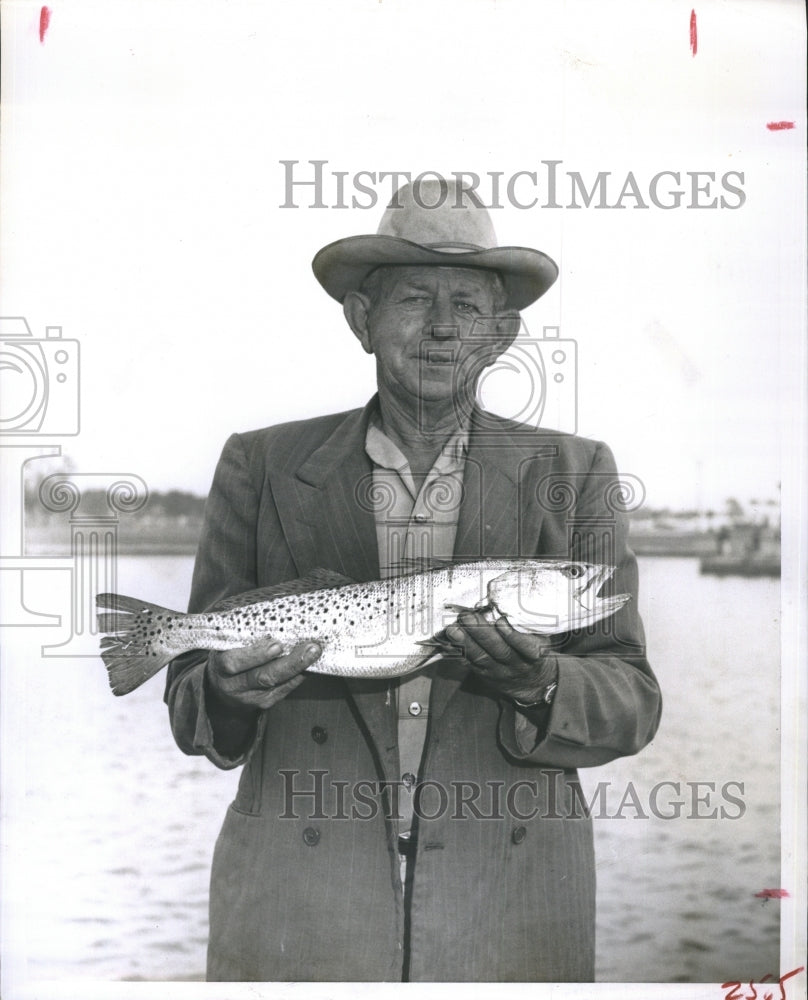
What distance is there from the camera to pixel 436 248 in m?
2.65

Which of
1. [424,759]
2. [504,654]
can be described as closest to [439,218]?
[504,654]

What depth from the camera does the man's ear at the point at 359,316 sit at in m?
2.77

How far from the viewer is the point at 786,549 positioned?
2834 mm

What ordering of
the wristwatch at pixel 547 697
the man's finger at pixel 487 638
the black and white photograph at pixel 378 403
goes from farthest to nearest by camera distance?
the black and white photograph at pixel 378 403 < the wristwatch at pixel 547 697 < the man's finger at pixel 487 638

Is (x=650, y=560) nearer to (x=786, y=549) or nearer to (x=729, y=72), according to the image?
(x=786, y=549)

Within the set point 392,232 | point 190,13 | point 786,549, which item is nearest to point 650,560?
point 786,549

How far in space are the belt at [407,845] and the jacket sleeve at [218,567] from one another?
45cm

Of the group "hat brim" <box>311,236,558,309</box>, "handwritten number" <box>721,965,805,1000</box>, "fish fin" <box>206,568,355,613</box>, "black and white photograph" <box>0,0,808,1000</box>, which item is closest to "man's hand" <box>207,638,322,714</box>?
"fish fin" <box>206,568,355,613</box>

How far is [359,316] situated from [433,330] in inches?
9.1

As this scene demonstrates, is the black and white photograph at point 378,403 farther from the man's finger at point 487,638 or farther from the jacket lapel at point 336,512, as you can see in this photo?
the man's finger at point 487,638

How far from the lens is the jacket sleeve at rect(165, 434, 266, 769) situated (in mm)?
2668

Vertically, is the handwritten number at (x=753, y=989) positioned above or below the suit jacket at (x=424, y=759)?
below

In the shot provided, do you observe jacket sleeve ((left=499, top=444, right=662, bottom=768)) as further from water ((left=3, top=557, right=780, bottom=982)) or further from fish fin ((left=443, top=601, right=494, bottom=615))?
fish fin ((left=443, top=601, right=494, bottom=615))

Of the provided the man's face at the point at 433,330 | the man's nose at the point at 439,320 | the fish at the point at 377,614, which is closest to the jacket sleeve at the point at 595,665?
the fish at the point at 377,614
